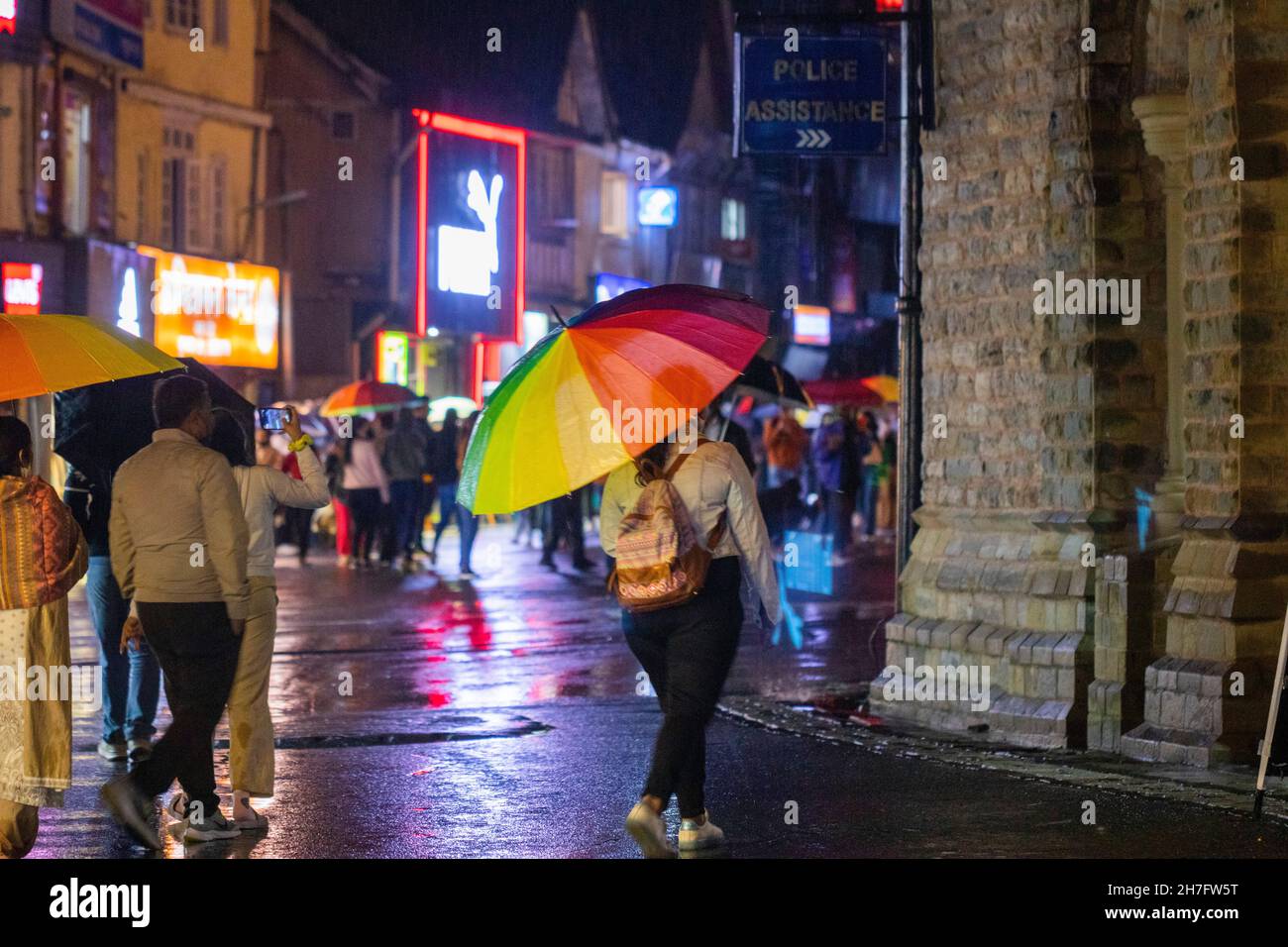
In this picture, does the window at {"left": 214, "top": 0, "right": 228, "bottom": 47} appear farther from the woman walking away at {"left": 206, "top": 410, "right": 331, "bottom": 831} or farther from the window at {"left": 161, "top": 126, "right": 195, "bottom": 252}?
the woman walking away at {"left": 206, "top": 410, "right": 331, "bottom": 831}

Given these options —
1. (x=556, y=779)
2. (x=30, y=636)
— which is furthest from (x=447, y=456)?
(x=30, y=636)

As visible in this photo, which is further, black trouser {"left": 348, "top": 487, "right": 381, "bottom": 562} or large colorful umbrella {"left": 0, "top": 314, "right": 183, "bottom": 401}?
black trouser {"left": 348, "top": 487, "right": 381, "bottom": 562}

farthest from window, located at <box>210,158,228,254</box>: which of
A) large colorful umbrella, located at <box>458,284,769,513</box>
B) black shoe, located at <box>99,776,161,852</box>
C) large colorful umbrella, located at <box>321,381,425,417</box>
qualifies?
large colorful umbrella, located at <box>458,284,769,513</box>

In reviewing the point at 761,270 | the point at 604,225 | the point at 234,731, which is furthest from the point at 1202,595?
the point at 761,270

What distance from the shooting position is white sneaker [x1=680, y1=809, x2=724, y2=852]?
8281 millimetres

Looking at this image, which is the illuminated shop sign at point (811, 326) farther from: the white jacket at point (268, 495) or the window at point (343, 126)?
the white jacket at point (268, 495)

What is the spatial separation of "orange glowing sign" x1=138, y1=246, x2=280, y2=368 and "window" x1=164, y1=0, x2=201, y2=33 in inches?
144

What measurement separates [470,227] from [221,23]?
379 inches

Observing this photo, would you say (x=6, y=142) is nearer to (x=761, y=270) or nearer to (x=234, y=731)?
(x=234, y=731)

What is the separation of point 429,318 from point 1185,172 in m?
31.8

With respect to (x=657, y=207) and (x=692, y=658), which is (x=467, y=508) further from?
(x=657, y=207)

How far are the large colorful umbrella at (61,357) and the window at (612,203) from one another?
41826 mm

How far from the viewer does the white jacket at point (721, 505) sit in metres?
8.09

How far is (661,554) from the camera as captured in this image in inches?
314
